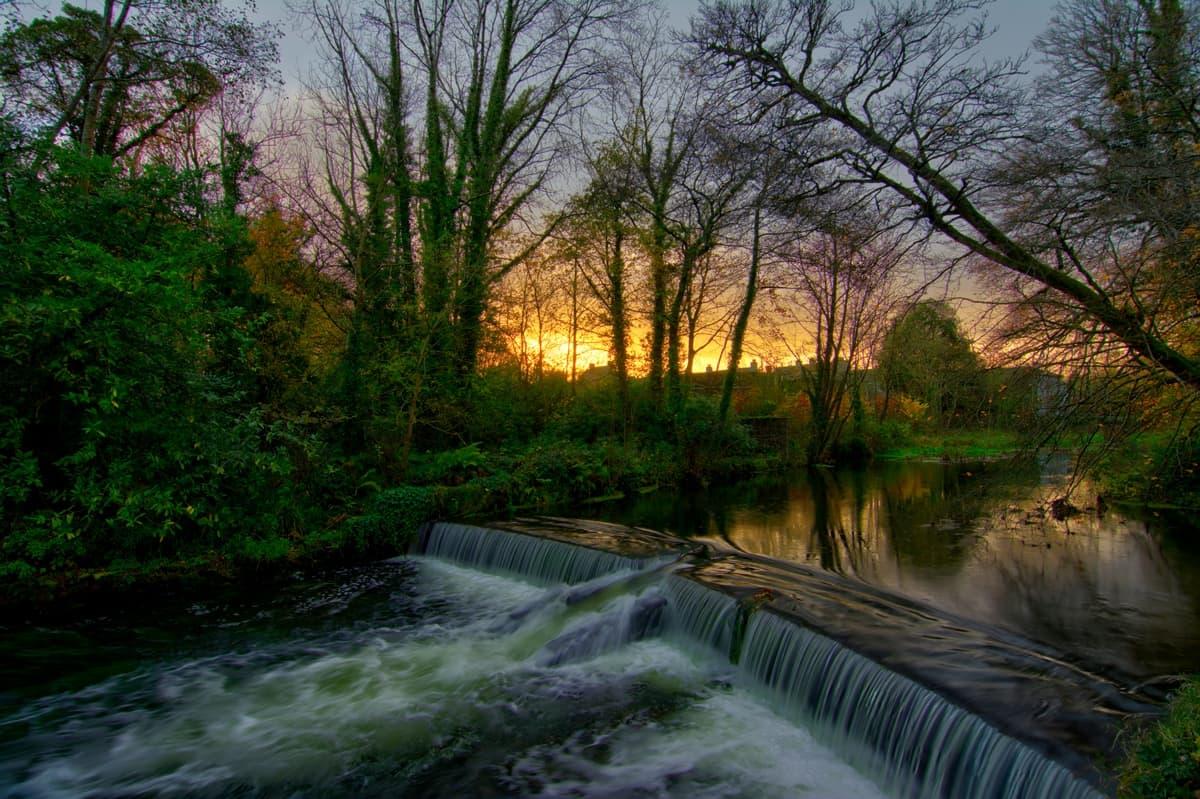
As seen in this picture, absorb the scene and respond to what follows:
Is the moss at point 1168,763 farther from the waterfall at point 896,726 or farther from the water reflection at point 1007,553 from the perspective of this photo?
the water reflection at point 1007,553

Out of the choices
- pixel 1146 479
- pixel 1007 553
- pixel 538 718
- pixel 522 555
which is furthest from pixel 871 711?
pixel 1146 479

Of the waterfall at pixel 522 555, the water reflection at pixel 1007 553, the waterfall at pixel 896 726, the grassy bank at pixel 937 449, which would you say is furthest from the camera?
the grassy bank at pixel 937 449

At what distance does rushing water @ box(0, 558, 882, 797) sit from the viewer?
15.2ft

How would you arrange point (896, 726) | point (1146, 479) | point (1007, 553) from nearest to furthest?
1. point (896, 726)
2. point (1007, 553)
3. point (1146, 479)

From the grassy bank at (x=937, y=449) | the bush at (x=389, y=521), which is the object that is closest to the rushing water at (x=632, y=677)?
the bush at (x=389, y=521)

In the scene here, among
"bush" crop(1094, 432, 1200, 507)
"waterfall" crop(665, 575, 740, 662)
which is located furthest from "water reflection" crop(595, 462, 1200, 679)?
"waterfall" crop(665, 575, 740, 662)

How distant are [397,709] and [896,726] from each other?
14.9 ft

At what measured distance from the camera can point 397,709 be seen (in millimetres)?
5766

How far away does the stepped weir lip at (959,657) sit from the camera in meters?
4.04

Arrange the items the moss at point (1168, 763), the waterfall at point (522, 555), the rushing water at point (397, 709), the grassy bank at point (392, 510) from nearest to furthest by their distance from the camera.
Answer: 1. the moss at point (1168, 763)
2. the rushing water at point (397, 709)
3. the grassy bank at point (392, 510)
4. the waterfall at point (522, 555)

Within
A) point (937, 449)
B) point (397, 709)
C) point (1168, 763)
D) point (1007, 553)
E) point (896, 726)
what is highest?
point (937, 449)

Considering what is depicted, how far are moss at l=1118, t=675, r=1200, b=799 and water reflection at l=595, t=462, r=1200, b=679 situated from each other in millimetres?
2951

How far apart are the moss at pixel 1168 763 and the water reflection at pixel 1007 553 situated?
2.95m

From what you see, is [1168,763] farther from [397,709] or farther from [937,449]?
[937,449]
